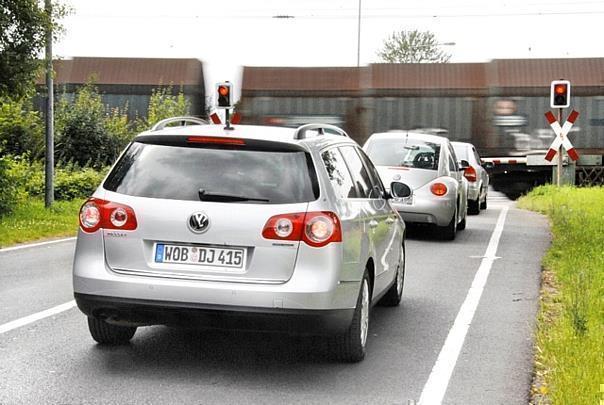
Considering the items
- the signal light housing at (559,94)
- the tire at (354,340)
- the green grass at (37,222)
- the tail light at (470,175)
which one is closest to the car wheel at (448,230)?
the green grass at (37,222)

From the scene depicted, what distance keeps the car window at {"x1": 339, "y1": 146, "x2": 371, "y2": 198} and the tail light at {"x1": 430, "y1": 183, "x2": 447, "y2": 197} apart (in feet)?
25.5

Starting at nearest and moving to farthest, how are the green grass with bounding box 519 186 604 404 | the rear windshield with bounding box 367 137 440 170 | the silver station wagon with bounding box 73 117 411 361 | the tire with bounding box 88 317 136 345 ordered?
the green grass with bounding box 519 186 604 404 < the silver station wagon with bounding box 73 117 411 361 < the tire with bounding box 88 317 136 345 < the rear windshield with bounding box 367 137 440 170

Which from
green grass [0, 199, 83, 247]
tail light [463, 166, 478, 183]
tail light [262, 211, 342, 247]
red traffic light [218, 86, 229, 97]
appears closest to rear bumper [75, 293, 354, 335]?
tail light [262, 211, 342, 247]

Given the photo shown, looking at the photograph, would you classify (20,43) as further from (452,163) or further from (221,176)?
(221,176)

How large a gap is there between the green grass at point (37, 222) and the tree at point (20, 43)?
2.12m

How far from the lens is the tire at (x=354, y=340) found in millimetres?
6703

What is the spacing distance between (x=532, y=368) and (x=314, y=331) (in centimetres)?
152

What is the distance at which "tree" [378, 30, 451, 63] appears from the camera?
94312 millimetres

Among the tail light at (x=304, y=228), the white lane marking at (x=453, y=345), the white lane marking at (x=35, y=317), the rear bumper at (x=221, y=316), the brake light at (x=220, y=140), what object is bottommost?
the white lane marking at (x=453, y=345)

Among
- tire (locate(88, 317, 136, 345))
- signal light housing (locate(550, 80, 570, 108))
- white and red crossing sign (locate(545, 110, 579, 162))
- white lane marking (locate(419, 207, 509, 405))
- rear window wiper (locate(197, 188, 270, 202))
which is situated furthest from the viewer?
signal light housing (locate(550, 80, 570, 108))

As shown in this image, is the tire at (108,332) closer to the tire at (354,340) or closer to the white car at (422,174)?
the tire at (354,340)

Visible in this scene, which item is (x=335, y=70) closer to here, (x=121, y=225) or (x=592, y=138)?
(x=592, y=138)

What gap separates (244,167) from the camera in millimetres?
6402

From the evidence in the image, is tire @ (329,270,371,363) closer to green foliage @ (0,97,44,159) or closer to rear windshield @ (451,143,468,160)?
rear windshield @ (451,143,468,160)
